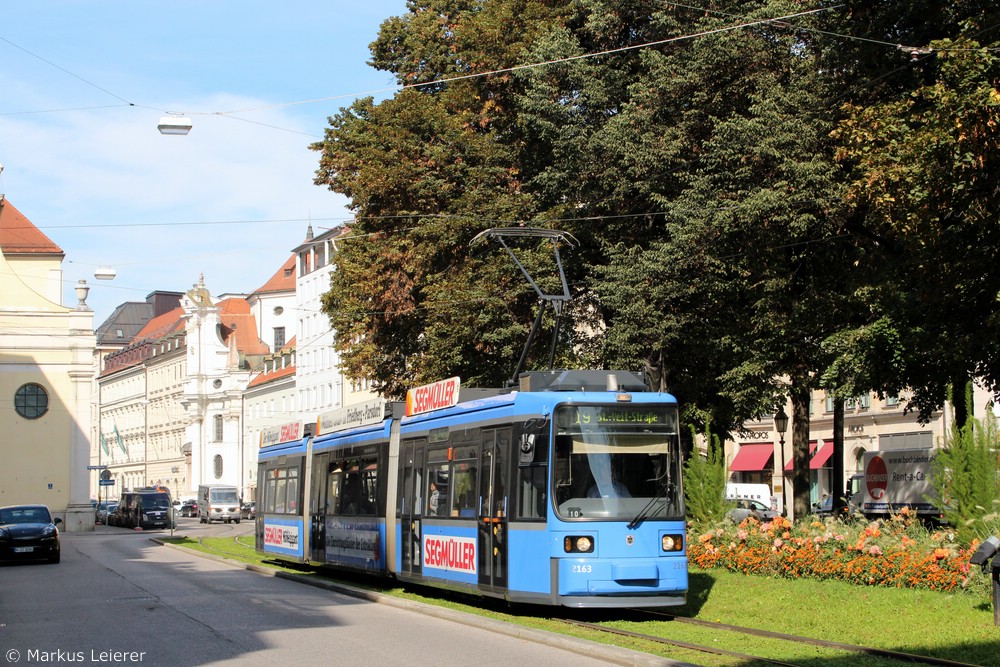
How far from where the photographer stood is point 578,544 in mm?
16438

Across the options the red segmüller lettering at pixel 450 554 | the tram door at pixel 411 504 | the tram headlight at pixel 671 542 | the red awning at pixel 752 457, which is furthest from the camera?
the red awning at pixel 752 457

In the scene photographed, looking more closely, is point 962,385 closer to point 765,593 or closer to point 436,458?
point 765,593

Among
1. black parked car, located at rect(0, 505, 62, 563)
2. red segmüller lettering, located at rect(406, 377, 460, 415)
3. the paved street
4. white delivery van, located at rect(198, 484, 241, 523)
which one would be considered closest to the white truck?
red segmüller lettering, located at rect(406, 377, 460, 415)

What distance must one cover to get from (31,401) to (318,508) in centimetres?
4435

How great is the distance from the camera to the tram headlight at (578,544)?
16.4 metres

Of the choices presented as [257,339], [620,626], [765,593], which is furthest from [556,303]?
[257,339]

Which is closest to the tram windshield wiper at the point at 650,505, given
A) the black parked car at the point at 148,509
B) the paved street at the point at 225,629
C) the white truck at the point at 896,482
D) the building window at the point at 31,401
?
the paved street at the point at 225,629

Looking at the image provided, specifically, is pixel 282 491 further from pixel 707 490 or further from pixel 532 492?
pixel 532 492

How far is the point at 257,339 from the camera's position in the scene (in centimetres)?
12850

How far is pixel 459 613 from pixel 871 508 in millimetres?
31080

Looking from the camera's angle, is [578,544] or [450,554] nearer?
[578,544]

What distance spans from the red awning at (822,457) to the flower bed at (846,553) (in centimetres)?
4270

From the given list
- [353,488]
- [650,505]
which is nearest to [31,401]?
[353,488]

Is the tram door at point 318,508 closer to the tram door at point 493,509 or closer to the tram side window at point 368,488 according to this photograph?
the tram side window at point 368,488
